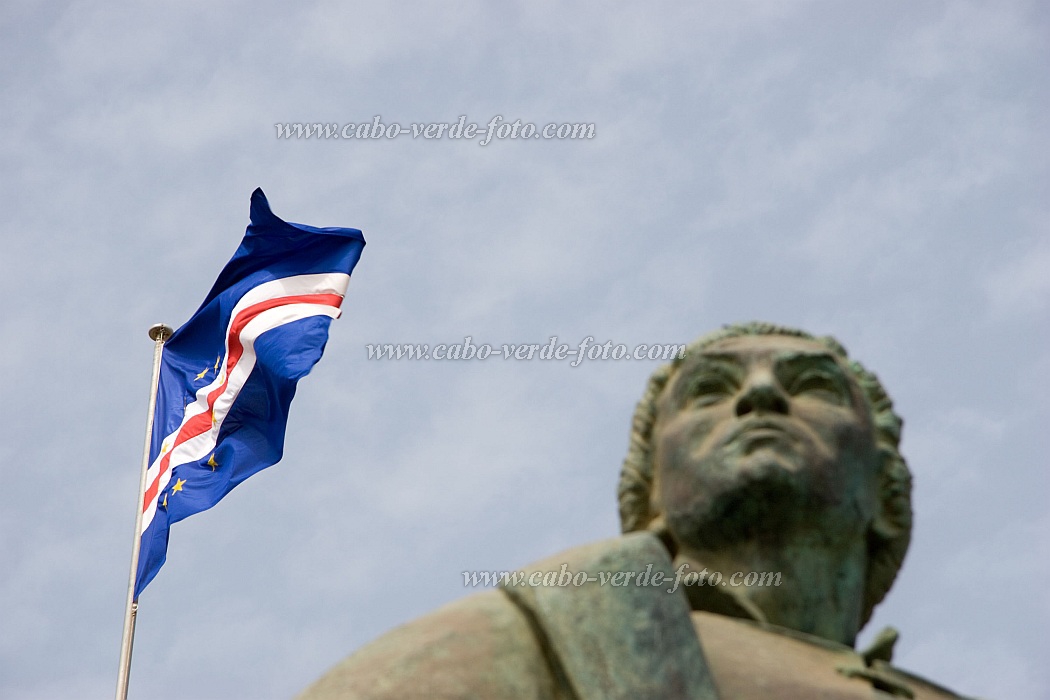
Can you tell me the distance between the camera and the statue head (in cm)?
867

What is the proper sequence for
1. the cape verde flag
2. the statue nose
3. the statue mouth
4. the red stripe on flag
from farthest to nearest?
the cape verde flag
the red stripe on flag
the statue nose
the statue mouth

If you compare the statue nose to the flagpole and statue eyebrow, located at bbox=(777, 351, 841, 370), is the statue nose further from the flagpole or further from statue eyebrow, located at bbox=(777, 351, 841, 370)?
the flagpole

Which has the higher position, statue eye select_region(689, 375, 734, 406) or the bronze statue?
statue eye select_region(689, 375, 734, 406)

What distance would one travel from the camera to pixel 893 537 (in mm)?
9422

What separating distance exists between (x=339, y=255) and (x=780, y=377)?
1445 centimetres

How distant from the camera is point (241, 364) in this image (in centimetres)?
2167

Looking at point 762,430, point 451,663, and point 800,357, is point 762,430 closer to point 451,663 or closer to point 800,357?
point 800,357

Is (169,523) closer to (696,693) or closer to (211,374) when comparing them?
(211,374)

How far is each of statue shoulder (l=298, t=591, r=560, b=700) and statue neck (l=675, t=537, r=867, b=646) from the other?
5.07 ft

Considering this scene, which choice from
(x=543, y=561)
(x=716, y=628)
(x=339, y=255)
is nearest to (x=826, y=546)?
(x=716, y=628)

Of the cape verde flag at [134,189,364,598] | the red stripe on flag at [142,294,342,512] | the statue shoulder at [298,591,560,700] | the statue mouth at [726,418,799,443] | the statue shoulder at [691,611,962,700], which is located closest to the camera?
the statue shoulder at [298,591,560,700]

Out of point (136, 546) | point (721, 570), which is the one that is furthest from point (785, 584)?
point (136, 546)

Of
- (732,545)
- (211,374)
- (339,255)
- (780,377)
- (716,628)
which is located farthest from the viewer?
(339,255)

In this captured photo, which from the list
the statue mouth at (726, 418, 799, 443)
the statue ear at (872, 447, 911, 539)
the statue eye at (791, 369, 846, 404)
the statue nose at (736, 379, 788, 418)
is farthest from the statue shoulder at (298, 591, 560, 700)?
the statue ear at (872, 447, 911, 539)
